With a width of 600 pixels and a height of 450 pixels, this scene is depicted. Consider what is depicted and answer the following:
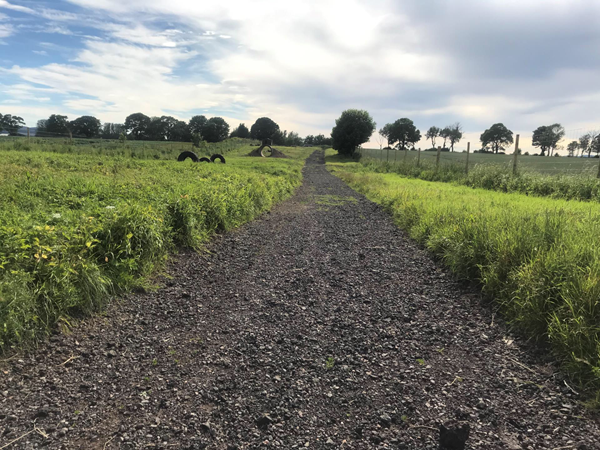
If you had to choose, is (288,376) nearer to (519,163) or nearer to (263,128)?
(519,163)

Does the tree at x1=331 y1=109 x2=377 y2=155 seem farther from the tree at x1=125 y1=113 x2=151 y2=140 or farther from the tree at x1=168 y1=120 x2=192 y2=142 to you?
the tree at x1=125 y1=113 x2=151 y2=140

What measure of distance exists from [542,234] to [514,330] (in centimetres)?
172

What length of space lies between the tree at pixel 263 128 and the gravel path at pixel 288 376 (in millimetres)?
114414

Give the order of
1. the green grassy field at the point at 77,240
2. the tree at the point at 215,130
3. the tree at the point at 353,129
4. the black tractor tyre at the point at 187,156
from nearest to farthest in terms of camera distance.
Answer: the green grassy field at the point at 77,240, the black tractor tyre at the point at 187,156, the tree at the point at 353,129, the tree at the point at 215,130

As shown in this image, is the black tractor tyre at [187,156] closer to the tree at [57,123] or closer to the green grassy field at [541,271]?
the green grassy field at [541,271]

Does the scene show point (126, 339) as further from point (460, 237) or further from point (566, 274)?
point (460, 237)

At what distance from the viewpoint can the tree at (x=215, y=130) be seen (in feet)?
343

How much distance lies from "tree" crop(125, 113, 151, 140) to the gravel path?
370 feet

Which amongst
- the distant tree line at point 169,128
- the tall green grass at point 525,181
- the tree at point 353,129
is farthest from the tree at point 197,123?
the tall green grass at point 525,181

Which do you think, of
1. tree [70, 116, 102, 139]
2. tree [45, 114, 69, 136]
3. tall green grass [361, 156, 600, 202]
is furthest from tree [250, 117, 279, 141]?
tall green grass [361, 156, 600, 202]

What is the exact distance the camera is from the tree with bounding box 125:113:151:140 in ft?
342

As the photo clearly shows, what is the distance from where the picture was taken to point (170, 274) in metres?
4.90

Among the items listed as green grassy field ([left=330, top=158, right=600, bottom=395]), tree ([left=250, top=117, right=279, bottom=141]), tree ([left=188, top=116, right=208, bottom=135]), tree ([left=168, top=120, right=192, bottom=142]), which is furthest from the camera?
tree ([left=250, top=117, right=279, bottom=141])

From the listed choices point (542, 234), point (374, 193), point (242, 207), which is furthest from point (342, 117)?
point (542, 234)
